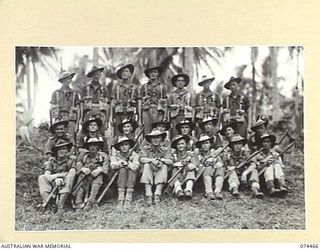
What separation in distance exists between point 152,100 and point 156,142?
0.42ft

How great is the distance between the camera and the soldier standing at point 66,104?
179 centimetres

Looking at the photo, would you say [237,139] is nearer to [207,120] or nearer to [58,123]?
[207,120]

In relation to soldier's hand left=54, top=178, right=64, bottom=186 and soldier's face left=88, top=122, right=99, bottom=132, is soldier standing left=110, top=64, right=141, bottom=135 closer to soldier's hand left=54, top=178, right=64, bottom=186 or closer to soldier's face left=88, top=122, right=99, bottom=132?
soldier's face left=88, top=122, right=99, bottom=132

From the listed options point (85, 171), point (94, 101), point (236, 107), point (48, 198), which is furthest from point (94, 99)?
point (236, 107)

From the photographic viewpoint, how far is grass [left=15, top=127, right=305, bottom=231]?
178cm

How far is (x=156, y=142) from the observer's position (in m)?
1.81

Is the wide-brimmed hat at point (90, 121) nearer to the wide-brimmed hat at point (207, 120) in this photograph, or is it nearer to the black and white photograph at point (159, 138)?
the black and white photograph at point (159, 138)

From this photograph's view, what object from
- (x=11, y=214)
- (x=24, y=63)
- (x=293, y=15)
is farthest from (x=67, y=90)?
(x=293, y=15)

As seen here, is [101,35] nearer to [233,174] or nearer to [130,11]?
[130,11]

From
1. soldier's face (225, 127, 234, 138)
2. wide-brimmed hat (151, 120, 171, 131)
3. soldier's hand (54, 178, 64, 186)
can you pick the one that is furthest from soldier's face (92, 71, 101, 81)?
soldier's face (225, 127, 234, 138)

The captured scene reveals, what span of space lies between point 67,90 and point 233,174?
561 millimetres

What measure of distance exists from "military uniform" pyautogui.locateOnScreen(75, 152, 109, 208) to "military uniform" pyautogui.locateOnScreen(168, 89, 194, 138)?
0.23 m

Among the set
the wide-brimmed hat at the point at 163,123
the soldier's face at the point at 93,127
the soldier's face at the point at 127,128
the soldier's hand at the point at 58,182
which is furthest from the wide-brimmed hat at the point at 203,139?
the soldier's hand at the point at 58,182

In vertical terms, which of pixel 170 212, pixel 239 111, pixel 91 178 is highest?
pixel 239 111
